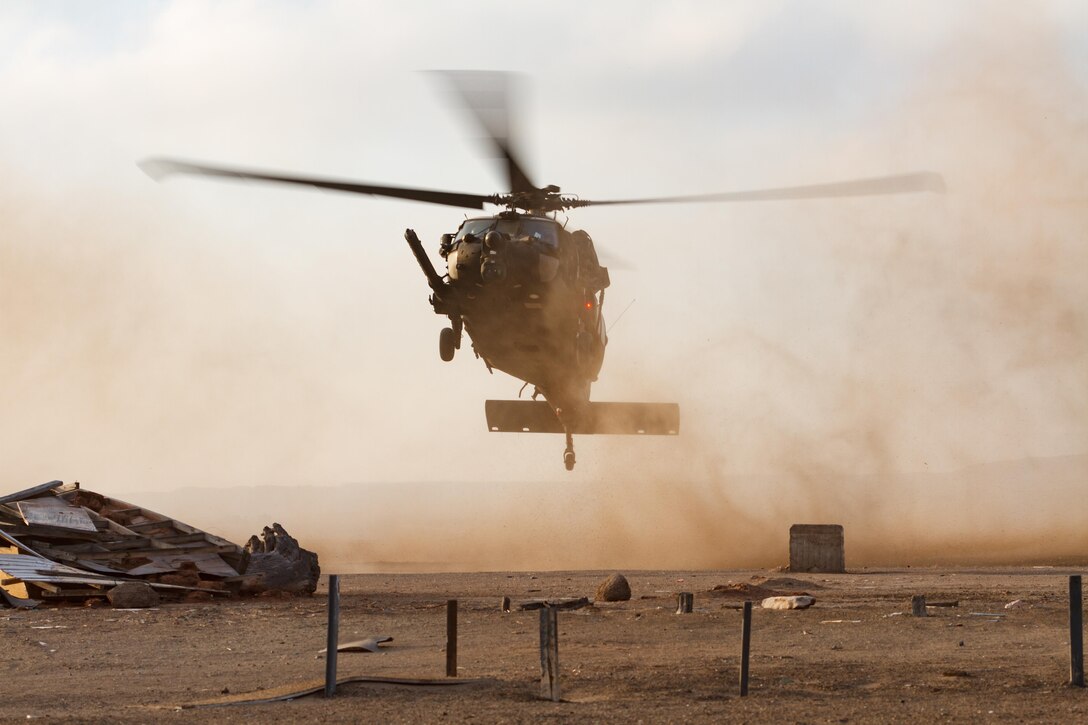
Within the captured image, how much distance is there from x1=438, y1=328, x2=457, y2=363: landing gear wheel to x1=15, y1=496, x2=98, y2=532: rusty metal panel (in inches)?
338

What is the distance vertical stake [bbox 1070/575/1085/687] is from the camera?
40.9ft

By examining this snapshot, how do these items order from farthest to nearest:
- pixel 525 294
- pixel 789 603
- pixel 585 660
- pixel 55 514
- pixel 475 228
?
pixel 55 514, pixel 789 603, pixel 475 228, pixel 525 294, pixel 585 660

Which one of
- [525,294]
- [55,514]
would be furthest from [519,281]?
[55,514]

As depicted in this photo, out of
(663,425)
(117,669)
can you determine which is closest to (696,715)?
(117,669)

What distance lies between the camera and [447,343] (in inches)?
907

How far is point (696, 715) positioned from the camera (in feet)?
39.2

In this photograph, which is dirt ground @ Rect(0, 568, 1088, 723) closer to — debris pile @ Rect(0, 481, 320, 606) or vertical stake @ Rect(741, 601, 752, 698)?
vertical stake @ Rect(741, 601, 752, 698)

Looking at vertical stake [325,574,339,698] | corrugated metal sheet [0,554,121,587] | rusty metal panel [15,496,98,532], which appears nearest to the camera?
vertical stake [325,574,339,698]

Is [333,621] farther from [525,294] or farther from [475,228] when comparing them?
[475,228]

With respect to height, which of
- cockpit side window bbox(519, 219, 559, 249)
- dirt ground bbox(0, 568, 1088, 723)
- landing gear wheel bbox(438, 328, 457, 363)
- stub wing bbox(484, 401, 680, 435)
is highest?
cockpit side window bbox(519, 219, 559, 249)

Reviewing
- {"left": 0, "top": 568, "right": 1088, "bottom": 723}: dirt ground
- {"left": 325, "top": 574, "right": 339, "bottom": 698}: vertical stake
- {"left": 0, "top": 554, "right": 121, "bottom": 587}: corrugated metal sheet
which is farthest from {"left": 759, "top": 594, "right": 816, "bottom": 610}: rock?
{"left": 0, "top": 554, "right": 121, "bottom": 587}: corrugated metal sheet

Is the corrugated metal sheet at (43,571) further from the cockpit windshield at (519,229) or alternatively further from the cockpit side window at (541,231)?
the cockpit side window at (541,231)

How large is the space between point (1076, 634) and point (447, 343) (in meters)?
12.7

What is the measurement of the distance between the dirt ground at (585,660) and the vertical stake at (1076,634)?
311mm
